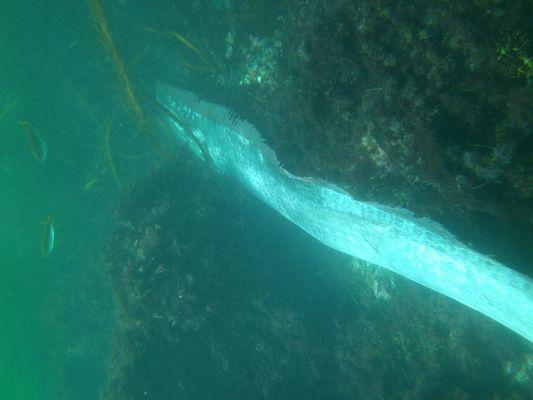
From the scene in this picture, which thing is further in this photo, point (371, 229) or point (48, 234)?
point (48, 234)

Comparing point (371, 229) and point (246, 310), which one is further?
point (246, 310)

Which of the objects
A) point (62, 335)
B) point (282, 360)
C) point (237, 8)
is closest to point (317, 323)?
point (282, 360)

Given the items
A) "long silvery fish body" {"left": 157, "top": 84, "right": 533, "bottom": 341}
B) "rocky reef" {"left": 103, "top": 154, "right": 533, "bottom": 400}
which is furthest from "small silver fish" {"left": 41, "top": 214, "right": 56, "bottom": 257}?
"long silvery fish body" {"left": 157, "top": 84, "right": 533, "bottom": 341}

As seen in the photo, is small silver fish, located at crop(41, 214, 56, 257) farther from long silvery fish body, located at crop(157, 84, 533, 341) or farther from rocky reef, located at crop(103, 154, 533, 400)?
long silvery fish body, located at crop(157, 84, 533, 341)

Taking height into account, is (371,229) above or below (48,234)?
above

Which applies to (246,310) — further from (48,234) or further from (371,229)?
(48,234)

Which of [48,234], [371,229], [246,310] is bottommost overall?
[48,234]

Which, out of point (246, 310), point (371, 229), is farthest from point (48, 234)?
point (371, 229)

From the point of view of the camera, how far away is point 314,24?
254 cm

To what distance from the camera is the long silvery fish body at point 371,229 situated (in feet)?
8.71

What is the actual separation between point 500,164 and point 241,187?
4.57 m

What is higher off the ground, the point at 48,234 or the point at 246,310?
the point at 246,310

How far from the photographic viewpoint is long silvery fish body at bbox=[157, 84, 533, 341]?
266cm

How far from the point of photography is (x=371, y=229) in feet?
11.6
